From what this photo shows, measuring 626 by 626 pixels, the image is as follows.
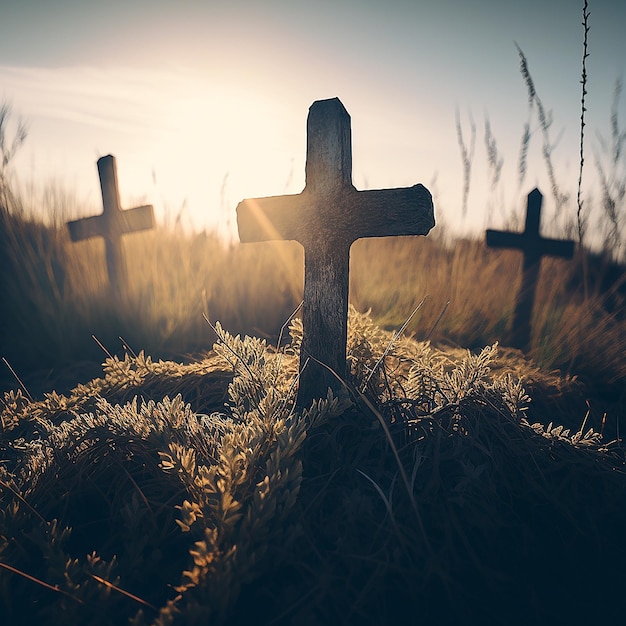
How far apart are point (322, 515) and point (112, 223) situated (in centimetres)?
455

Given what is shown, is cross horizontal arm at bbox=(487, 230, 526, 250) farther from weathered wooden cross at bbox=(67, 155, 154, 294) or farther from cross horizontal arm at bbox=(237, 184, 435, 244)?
weathered wooden cross at bbox=(67, 155, 154, 294)

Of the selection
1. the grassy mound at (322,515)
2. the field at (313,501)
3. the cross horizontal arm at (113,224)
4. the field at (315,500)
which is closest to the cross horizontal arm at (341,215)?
the field at (315,500)

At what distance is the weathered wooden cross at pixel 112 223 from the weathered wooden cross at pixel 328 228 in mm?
3427

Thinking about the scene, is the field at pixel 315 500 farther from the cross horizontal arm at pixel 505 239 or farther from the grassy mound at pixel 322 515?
the cross horizontal arm at pixel 505 239

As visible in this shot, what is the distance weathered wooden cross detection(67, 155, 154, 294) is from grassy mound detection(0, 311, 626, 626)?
Result: 11.2ft

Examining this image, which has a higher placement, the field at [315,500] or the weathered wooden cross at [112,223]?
the weathered wooden cross at [112,223]

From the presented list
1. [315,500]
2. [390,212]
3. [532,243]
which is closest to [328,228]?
[390,212]

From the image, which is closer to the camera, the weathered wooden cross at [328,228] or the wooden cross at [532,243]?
the weathered wooden cross at [328,228]

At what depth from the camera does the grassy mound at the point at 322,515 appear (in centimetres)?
130

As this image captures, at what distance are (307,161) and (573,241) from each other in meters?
3.65

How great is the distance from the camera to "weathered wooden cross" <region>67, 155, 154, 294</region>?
5250 mm

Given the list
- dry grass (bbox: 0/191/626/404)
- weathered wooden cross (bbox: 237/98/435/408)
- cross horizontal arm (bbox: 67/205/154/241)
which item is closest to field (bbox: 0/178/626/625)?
weathered wooden cross (bbox: 237/98/435/408)

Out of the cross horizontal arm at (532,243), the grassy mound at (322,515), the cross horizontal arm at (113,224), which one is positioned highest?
the cross horizontal arm at (113,224)

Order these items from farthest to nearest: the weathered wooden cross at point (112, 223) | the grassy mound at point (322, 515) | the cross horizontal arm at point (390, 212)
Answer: the weathered wooden cross at point (112, 223) → the cross horizontal arm at point (390, 212) → the grassy mound at point (322, 515)
